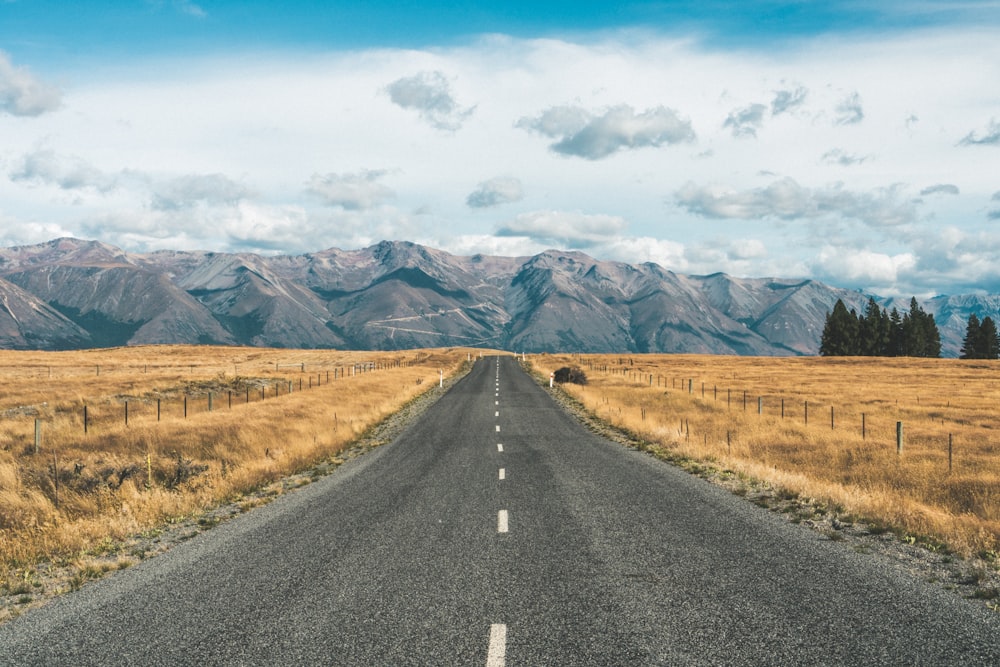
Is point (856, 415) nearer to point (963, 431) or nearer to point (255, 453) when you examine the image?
point (963, 431)

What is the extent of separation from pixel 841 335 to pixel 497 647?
12267cm

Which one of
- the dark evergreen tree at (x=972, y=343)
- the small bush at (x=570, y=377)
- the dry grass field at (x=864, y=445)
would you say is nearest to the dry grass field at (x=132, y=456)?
the dry grass field at (x=864, y=445)

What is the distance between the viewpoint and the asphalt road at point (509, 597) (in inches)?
244

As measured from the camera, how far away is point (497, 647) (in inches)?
244

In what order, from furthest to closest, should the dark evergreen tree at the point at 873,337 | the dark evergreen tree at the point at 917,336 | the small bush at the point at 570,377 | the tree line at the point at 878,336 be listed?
the dark evergreen tree at the point at 873,337
the tree line at the point at 878,336
the dark evergreen tree at the point at 917,336
the small bush at the point at 570,377

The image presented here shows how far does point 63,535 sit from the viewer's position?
10.5 metres

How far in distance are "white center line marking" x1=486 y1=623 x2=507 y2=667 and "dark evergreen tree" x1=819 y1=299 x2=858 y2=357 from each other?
388 feet

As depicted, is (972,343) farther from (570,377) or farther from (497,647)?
(497,647)

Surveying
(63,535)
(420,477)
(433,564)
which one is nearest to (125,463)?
(63,535)

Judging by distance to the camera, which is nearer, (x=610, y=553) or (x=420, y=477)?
(x=610, y=553)

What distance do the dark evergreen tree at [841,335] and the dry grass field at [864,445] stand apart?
60611 millimetres

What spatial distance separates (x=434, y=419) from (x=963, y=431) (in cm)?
2329

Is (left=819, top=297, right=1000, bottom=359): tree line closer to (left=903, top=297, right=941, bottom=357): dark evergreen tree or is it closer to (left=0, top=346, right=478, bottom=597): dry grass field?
(left=903, top=297, right=941, bottom=357): dark evergreen tree

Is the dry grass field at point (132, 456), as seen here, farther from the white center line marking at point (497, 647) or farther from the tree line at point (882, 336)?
the tree line at point (882, 336)
